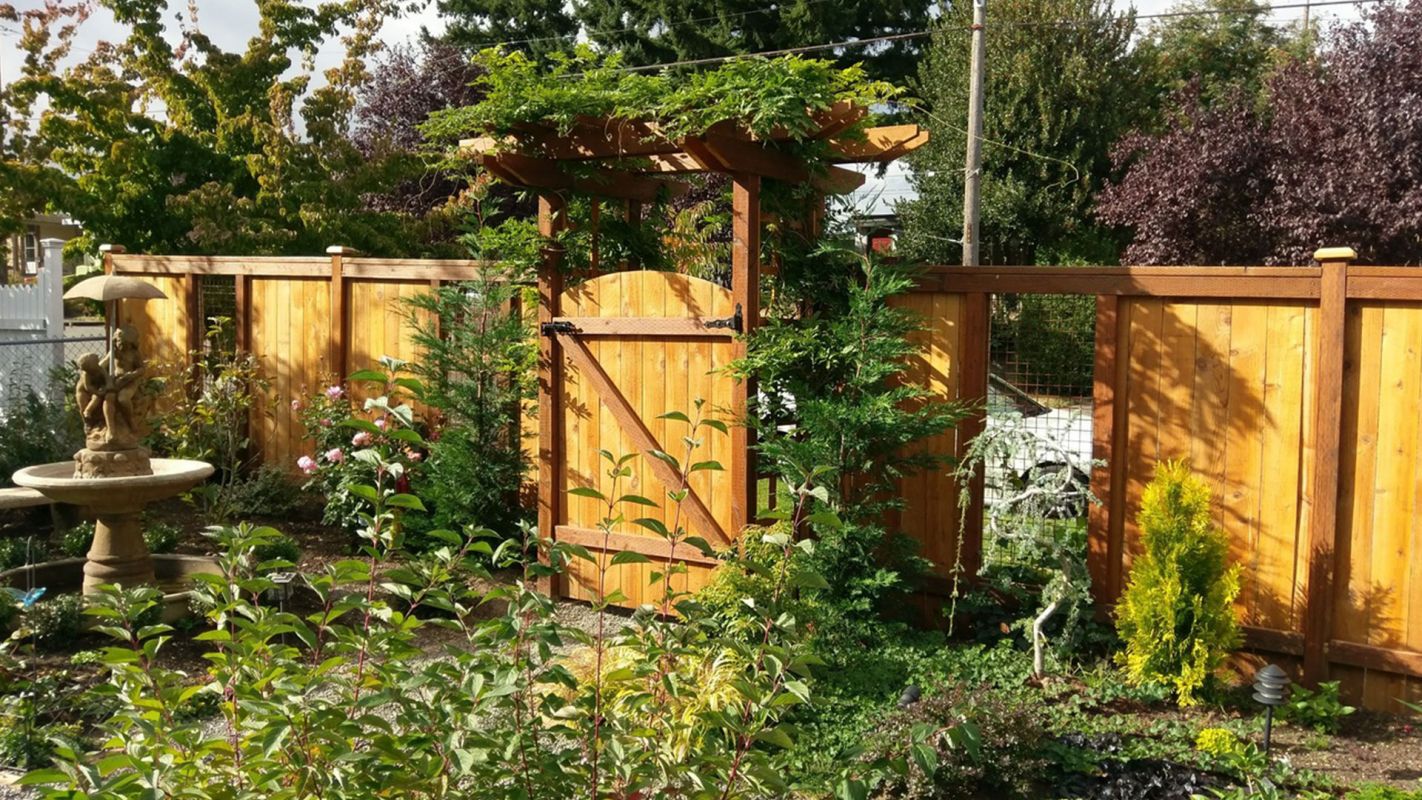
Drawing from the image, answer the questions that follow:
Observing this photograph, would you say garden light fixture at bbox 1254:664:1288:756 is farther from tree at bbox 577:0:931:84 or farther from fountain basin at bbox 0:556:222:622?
tree at bbox 577:0:931:84

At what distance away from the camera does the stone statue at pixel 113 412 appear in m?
6.26

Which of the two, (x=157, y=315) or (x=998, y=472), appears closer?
(x=998, y=472)

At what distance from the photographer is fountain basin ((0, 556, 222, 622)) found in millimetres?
6535

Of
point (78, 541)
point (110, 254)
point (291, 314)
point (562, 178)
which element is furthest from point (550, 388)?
point (110, 254)

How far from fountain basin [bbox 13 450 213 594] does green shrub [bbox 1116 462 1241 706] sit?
16.3 feet

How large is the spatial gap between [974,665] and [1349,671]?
1.63 m

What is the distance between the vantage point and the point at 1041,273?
5.46 m

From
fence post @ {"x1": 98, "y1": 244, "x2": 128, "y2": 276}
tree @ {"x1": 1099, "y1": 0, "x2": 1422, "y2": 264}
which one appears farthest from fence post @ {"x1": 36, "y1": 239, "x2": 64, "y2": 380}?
tree @ {"x1": 1099, "y1": 0, "x2": 1422, "y2": 264}

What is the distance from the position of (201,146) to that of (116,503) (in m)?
7.64

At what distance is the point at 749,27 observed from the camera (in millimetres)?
24828

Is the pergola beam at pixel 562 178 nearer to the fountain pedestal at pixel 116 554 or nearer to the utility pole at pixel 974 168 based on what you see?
the fountain pedestal at pixel 116 554

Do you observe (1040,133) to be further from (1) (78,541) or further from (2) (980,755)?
(2) (980,755)

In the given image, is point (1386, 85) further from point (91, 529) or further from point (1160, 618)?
point (91, 529)

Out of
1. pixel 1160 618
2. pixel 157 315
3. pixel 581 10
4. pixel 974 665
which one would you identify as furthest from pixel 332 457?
pixel 581 10
